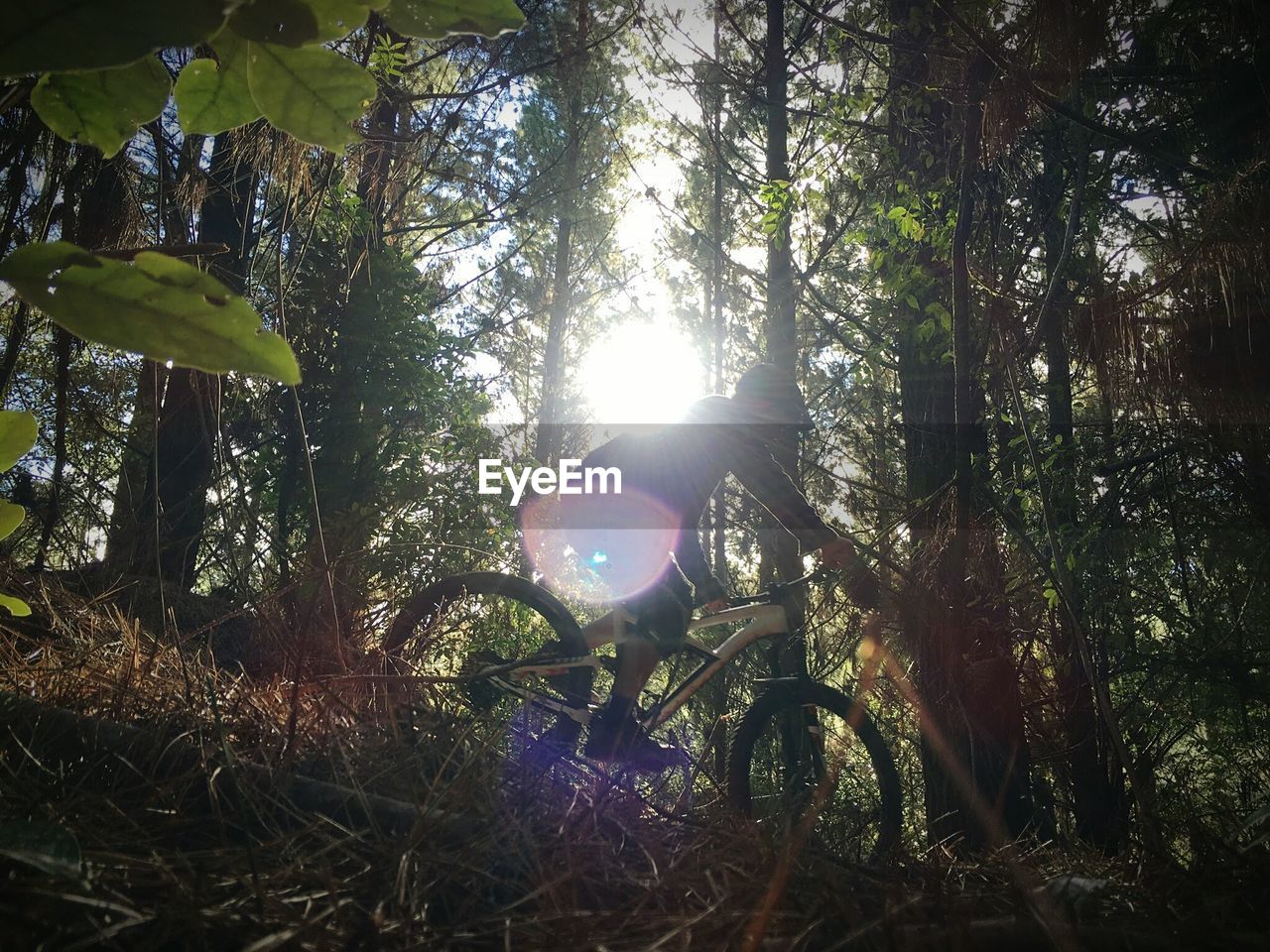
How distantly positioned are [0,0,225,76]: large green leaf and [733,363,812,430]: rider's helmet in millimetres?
2879

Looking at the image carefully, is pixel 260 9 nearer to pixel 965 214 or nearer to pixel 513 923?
pixel 513 923

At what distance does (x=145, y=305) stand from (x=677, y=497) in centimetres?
285

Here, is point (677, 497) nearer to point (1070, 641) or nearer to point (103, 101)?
point (1070, 641)

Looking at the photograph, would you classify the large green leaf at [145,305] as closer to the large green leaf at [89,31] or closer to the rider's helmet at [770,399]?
the large green leaf at [89,31]

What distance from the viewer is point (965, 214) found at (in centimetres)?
246

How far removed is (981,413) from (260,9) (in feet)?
13.4

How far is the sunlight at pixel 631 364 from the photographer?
60.3ft

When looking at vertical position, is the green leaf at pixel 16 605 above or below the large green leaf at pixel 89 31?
below

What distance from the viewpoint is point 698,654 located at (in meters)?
3.52

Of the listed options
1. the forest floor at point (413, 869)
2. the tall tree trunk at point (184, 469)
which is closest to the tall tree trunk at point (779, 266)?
the tall tree trunk at point (184, 469)

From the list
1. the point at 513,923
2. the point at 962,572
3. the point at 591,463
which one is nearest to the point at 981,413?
the point at 962,572

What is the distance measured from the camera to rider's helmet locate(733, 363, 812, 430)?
3260mm

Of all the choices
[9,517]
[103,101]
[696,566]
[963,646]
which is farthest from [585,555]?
[103,101]

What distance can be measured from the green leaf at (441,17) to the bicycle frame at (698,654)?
281cm
